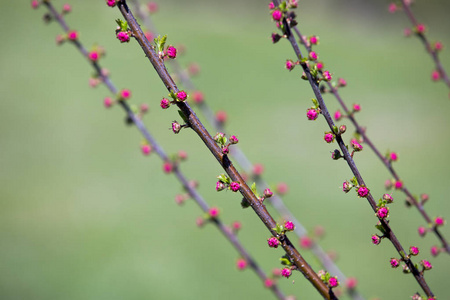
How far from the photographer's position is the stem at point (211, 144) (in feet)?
2.80

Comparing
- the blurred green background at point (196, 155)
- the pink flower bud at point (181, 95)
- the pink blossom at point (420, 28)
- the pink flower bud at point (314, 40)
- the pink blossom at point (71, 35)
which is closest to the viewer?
the pink flower bud at point (181, 95)

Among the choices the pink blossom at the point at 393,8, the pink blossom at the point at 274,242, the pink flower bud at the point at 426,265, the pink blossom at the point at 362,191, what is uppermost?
the pink blossom at the point at 393,8

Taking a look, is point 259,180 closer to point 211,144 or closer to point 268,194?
point 268,194

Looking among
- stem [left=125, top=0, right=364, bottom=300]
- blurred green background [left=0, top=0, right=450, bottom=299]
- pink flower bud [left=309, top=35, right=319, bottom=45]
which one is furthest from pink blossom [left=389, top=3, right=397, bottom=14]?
blurred green background [left=0, top=0, right=450, bottom=299]

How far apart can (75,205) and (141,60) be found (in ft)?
10.4

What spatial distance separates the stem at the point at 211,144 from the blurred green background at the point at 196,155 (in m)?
2.27

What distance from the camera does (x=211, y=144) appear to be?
87 centimetres

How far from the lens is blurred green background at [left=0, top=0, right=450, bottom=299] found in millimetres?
3488

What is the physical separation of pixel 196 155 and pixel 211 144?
4.26 m

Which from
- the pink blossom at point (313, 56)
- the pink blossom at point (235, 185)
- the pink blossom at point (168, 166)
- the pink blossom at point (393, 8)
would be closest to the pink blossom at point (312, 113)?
the pink blossom at point (313, 56)

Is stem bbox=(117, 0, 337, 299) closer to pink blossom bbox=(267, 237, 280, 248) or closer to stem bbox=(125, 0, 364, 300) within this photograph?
pink blossom bbox=(267, 237, 280, 248)

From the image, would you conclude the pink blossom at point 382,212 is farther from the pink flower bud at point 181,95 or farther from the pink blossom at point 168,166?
the pink blossom at point 168,166

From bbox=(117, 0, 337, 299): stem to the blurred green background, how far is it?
2.27 meters

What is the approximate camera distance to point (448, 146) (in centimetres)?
554
